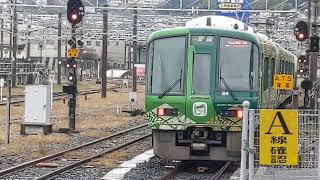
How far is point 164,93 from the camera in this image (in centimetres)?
1412

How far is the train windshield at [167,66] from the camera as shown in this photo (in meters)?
14.2

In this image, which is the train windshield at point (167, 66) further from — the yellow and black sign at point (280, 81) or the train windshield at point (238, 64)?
the yellow and black sign at point (280, 81)

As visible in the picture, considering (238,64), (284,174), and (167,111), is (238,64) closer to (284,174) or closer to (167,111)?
(167,111)

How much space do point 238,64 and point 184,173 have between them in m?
2.60

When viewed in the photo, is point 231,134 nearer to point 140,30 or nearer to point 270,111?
point 270,111

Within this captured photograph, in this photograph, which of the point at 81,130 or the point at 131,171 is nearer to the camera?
the point at 131,171

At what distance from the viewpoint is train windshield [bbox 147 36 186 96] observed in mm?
14172

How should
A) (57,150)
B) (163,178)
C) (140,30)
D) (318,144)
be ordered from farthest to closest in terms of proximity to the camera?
(140,30), (57,150), (163,178), (318,144)

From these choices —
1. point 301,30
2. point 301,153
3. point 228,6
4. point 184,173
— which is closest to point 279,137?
point 301,153

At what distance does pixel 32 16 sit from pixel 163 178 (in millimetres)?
31825

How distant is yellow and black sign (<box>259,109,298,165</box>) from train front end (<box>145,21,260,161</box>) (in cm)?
489

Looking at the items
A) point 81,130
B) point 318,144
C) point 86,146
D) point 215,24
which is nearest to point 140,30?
point 81,130

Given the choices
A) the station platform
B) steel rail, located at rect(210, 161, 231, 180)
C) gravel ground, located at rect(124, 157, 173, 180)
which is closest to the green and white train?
steel rail, located at rect(210, 161, 231, 180)

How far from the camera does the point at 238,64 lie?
560 inches
